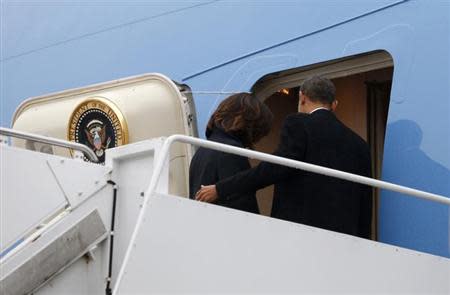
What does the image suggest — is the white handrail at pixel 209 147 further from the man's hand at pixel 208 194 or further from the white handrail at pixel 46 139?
the white handrail at pixel 46 139

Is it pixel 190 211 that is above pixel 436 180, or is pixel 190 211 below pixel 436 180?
below

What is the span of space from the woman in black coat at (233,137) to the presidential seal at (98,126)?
0.84 metres

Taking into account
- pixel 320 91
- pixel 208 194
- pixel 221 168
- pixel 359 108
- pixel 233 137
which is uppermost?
pixel 359 108

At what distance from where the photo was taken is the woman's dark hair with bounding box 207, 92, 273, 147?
3.42 m

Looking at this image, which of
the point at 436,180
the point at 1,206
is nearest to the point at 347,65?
the point at 436,180

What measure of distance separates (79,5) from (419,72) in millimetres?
2532

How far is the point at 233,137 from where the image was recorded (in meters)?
3.45

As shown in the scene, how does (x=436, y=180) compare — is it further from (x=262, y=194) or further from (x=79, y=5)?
(x=79, y=5)

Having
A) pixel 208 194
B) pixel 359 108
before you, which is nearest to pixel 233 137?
pixel 208 194

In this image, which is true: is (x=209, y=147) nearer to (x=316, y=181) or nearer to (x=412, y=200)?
(x=316, y=181)

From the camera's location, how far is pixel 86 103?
4359 mm

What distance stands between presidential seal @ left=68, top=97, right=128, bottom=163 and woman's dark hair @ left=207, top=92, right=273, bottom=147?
883 millimetres

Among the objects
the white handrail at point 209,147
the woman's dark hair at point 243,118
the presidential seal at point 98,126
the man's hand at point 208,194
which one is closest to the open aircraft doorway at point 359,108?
the presidential seal at point 98,126

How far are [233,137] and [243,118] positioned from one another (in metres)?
0.09
